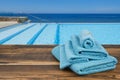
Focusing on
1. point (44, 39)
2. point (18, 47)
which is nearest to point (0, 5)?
point (44, 39)

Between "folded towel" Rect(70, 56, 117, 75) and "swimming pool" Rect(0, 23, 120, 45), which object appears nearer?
"folded towel" Rect(70, 56, 117, 75)

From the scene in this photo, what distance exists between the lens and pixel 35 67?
1301 mm

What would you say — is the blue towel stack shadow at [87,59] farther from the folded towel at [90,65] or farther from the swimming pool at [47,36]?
the swimming pool at [47,36]

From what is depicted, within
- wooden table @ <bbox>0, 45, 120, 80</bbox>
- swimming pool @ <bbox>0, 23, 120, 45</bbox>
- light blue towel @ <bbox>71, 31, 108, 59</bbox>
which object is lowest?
wooden table @ <bbox>0, 45, 120, 80</bbox>

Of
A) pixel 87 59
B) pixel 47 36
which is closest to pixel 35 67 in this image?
pixel 87 59

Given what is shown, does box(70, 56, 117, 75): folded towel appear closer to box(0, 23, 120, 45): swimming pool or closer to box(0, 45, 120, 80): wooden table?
box(0, 45, 120, 80): wooden table

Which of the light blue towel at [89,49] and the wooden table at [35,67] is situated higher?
the light blue towel at [89,49]

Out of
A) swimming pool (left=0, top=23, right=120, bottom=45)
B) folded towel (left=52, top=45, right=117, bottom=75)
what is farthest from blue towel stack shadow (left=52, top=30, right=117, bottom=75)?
swimming pool (left=0, top=23, right=120, bottom=45)

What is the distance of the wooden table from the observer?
1146 mm

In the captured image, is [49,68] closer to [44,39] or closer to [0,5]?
Answer: [44,39]

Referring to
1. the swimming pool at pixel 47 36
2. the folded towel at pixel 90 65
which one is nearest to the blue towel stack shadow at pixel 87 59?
the folded towel at pixel 90 65

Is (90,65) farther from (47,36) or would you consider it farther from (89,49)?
(47,36)

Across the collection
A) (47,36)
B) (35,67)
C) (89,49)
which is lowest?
(35,67)

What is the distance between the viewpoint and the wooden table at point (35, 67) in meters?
1.15
